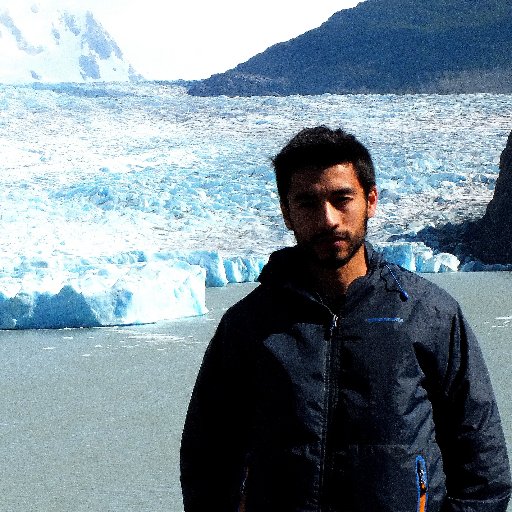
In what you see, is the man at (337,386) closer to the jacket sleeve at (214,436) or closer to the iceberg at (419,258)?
the jacket sleeve at (214,436)

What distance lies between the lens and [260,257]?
610 inches

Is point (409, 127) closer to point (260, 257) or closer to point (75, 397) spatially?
point (260, 257)

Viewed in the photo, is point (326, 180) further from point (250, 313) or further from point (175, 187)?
point (175, 187)

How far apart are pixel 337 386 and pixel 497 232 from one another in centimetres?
1719

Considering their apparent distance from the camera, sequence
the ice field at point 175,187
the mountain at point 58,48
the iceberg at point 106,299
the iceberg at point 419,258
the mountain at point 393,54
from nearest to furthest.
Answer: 1. the iceberg at point 106,299
2. the ice field at point 175,187
3. the iceberg at point 419,258
4. the mountain at point 393,54
5. the mountain at point 58,48

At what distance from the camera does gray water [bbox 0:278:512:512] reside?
421 centimetres

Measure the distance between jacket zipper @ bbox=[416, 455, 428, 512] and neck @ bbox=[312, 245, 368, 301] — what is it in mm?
256

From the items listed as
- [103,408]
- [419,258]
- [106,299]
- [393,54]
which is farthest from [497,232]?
[393,54]

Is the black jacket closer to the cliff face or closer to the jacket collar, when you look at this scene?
the jacket collar

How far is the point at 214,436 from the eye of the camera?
56.3 inches

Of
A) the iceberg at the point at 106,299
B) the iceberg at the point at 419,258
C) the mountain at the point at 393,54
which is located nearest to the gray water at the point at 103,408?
the iceberg at the point at 106,299

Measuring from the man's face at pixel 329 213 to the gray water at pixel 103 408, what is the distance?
8.91 feet

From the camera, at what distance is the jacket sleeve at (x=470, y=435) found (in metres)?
1.35

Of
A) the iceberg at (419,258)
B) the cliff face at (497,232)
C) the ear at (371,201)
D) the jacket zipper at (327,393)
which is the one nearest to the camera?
the jacket zipper at (327,393)
